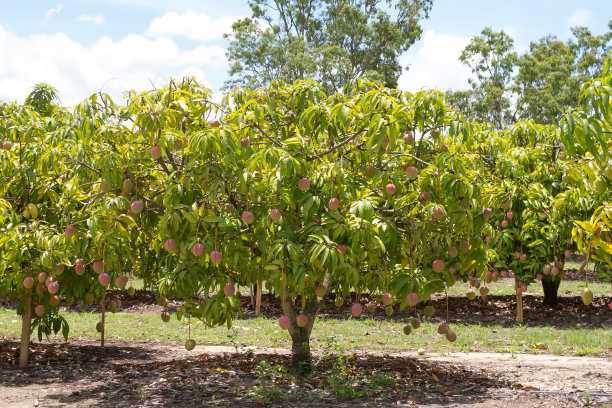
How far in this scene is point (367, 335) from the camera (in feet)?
35.7

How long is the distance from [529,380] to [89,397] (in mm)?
4669

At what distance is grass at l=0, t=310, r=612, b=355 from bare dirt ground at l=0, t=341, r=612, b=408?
1053mm

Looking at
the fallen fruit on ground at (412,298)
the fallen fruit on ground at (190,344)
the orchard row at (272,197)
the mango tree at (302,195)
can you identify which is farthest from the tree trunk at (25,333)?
the fallen fruit on ground at (412,298)

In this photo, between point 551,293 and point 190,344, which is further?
point 551,293

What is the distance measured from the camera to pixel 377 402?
5.66 meters

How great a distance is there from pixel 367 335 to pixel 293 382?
186 inches

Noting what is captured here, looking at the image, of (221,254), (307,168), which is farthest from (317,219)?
(221,254)

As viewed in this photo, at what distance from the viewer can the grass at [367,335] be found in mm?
9594

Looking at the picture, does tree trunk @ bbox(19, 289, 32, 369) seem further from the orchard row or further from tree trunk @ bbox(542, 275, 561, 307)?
tree trunk @ bbox(542, 275, 561, 307)

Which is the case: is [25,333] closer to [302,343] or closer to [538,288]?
[302,343]

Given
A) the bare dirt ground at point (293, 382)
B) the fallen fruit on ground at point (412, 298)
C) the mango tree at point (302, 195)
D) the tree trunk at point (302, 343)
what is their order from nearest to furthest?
the mango tree at point (302, 195) → the fallen fruit on ground at point (412, 298) → the bare dirt ground at point (293, 382) → the tree trunk at point (302, 343)

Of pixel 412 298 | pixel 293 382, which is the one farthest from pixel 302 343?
pixel 412 298

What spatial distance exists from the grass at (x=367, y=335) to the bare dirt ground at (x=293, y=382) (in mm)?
1053

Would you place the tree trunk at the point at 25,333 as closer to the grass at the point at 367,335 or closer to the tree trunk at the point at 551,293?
the grass at the point at 367,335
